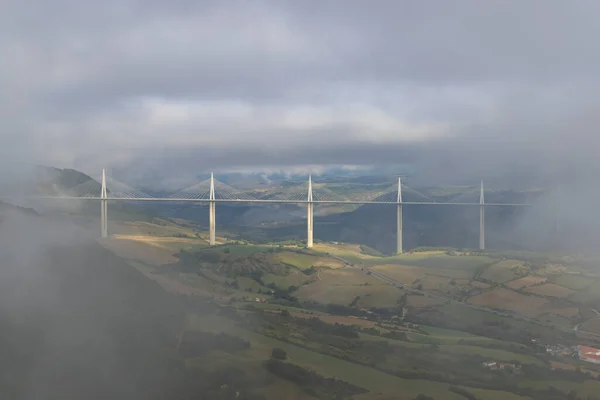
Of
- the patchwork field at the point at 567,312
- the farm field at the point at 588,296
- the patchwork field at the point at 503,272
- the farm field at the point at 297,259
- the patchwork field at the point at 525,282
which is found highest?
the farm field at the point at 297,259

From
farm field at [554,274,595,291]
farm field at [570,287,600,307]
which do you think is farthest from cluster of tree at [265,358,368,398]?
farm field at [554,274,595,291]

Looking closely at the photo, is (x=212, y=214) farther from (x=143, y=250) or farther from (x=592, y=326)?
(x=592, y=326)

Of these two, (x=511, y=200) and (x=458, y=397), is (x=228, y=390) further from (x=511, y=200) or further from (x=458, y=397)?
(x=511, y=200)

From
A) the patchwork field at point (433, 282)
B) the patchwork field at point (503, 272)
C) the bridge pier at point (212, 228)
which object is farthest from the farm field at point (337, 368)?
the bridge pier at point (212, 228)

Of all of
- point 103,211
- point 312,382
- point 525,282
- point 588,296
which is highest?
point 103,211

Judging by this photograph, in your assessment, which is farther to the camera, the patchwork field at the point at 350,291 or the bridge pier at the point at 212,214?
the bridge pier at the point at 212,214

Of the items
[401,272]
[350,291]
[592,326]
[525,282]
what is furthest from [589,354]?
[401,272]

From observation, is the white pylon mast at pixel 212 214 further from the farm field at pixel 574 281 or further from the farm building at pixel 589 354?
the farm building at pixel 589 354
